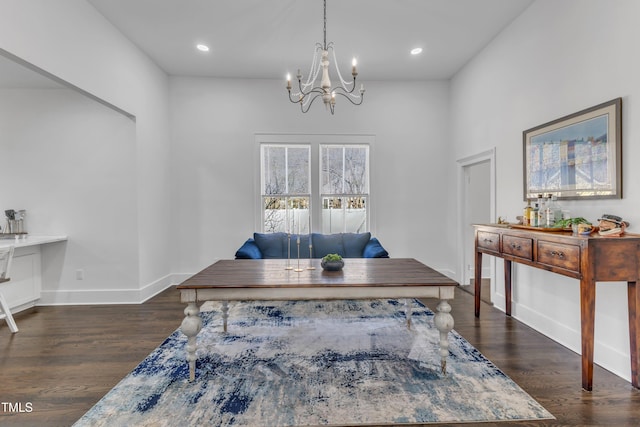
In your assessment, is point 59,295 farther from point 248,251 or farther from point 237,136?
point 237,136

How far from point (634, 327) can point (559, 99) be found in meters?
1.96

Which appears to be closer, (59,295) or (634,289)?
(634,289)

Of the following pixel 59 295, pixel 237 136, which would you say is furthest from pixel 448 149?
pixel 59 295

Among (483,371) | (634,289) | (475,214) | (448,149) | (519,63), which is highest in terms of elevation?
(519,63)

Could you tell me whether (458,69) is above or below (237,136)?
above

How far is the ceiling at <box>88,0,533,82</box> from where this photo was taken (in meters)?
3.31

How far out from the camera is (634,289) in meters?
2.07

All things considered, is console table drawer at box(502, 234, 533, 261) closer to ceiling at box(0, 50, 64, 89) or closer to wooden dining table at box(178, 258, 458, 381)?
wooden dining table at box(178, 258, 458, 381)

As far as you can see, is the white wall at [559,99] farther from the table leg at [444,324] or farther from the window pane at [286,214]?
the window pane at [286,214]

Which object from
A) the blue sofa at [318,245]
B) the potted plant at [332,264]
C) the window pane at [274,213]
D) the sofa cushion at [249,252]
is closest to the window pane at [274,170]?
the window pane at [274,213]

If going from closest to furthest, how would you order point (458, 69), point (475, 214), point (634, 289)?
point (634, 289) < point (458, 69) < point (475, 214)

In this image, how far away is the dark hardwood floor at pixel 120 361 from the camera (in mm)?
1920

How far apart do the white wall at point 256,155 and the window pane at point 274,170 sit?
0.57 ft

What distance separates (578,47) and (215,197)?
467 centimetres
